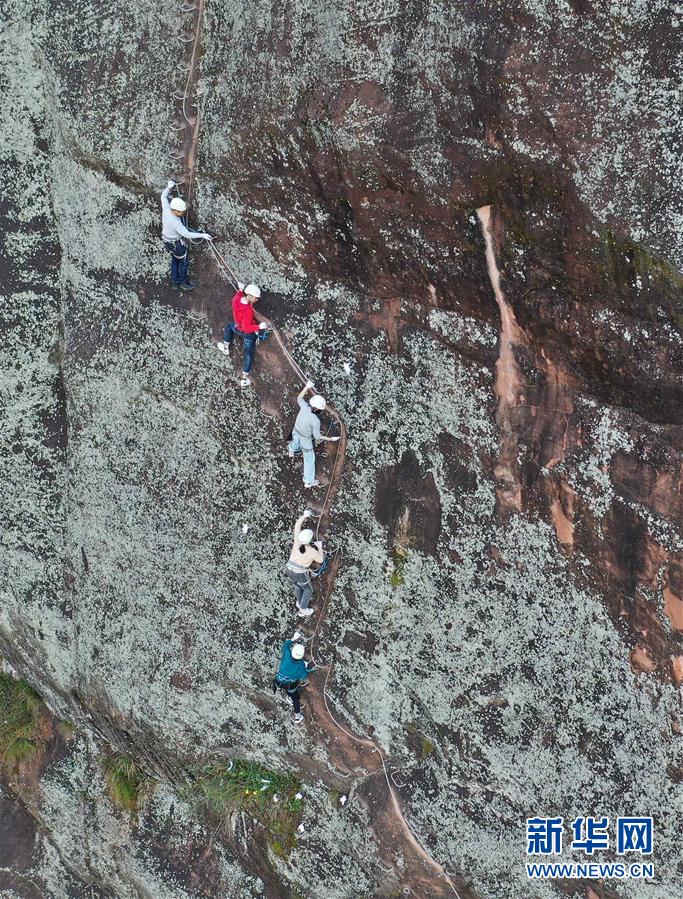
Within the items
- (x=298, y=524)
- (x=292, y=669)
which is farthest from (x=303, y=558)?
(x=292, y=669)

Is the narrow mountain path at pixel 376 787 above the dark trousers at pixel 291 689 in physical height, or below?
below

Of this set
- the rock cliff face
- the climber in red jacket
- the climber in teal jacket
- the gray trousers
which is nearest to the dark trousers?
the climber in teal jacket

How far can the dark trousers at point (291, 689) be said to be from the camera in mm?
10241

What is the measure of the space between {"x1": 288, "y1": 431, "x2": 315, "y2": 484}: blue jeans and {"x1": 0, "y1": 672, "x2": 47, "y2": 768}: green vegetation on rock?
731 centimetres

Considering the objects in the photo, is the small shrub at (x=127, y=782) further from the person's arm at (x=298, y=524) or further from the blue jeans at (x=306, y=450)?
the blue jeans at (x=306, y=450)

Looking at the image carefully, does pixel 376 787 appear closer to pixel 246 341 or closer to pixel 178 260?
pixel 246 341

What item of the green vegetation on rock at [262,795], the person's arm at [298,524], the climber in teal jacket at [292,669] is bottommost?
the green vegetation on rock at [262,795]

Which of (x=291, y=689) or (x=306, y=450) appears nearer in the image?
(x=306, y=450)

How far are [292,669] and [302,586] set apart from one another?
110cm

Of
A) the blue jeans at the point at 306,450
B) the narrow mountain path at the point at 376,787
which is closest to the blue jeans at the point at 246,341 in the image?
the blue jeans at the point at 306,450

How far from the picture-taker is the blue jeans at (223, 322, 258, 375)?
9.62 metres

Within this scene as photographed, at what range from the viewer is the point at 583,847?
369 inches

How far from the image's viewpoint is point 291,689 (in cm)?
1037

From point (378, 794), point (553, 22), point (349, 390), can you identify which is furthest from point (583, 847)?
point (553, 22)
